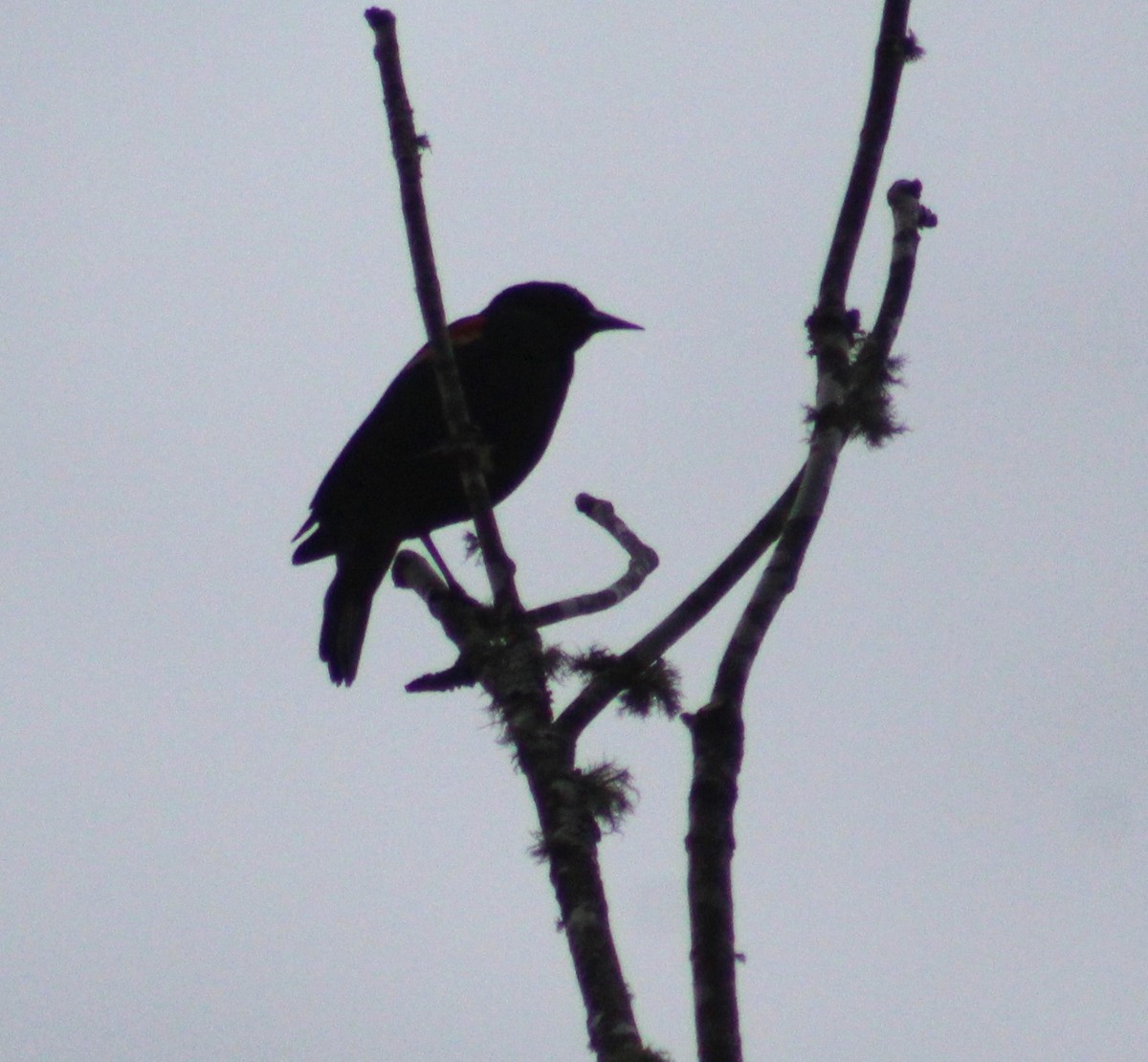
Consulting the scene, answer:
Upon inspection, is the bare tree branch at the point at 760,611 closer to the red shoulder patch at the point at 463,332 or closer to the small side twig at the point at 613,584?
the small side twig at the point at 613,584

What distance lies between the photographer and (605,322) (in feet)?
22.0

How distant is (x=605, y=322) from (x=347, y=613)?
6.51 feet

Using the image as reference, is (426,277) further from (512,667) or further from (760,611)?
(760,611)

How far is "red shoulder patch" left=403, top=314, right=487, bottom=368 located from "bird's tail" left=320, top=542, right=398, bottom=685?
0.80 meters

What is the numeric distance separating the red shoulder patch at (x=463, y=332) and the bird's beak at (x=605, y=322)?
0.55 metres

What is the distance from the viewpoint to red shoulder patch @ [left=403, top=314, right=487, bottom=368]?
5.95m

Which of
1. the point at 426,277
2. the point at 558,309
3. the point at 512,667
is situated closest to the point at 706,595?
the point at 512,667

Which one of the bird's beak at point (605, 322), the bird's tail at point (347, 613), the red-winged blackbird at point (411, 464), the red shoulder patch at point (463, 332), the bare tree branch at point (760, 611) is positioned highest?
the bird's beak at point (605, 322)

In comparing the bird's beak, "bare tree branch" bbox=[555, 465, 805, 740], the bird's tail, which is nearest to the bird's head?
the bird's beak

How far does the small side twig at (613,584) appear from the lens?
3.30 metres

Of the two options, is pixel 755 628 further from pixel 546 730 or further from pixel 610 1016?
pixel 610 1016

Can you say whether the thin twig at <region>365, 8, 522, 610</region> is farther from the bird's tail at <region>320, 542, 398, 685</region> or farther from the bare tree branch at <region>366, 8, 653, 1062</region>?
the bird's tail at <region>320, 542, 398, 685</region>

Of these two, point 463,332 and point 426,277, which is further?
point 463,332

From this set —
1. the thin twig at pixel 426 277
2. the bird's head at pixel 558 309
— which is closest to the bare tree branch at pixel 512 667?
the thin twig at pixel 426 277
